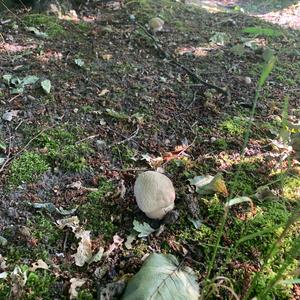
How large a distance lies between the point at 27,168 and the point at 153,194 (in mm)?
853

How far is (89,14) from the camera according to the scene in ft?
14.9

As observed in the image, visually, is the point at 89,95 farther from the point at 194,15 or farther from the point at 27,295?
the point at 194,15

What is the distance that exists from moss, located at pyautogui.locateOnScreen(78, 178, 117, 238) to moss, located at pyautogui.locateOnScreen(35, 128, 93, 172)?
0.81 ft

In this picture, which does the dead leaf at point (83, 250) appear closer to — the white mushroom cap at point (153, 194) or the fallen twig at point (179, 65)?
the white mushroom cap at point (153, 194)

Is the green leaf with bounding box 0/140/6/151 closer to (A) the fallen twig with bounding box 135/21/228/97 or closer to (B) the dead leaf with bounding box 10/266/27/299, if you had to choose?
(B) the dead leaf with bounding box 10/266/27/299

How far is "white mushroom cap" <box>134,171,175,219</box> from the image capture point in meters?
2.04

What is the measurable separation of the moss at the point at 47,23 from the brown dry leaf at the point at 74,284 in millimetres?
2718

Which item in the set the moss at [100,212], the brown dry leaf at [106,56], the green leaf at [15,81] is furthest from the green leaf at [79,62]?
the moss at [100,212]

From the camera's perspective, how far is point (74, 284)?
178 centimetres

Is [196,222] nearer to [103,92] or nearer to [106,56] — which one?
[103,92]

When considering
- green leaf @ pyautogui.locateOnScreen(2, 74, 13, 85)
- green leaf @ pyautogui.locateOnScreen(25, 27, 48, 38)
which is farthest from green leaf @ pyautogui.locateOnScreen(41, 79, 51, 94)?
green leaf @ pyautogui.locateOnScreen(25, 27, 48, 38)

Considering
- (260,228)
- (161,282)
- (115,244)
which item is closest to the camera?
(161,282)

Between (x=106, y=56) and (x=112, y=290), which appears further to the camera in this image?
(x=106, y=56)

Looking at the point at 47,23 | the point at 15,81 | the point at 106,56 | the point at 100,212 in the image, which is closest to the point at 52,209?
the point at 100,212
